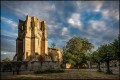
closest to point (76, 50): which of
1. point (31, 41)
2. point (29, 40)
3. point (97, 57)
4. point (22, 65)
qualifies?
point (31, 41)

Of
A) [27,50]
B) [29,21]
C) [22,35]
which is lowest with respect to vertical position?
[27,50]

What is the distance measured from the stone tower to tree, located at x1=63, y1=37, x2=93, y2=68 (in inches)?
519

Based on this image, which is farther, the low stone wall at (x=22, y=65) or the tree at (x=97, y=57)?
the low stone wall at (x=22, y=65)

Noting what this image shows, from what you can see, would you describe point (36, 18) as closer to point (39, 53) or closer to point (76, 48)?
point (39, 53)

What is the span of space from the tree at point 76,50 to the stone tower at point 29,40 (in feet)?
43.2

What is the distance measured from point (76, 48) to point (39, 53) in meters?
19.6

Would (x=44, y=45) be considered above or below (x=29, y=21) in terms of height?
below

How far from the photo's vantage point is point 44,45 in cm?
6381

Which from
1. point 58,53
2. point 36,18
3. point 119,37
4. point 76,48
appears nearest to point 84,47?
point 76,48

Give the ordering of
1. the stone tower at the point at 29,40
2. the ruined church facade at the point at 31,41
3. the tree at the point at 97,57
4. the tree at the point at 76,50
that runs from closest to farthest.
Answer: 1. the tree at the point at 97,57
2. the ruined church facade at the point at 31,41
3. the stone tower at the point at 29,40
4. the tree at the point at 76,50

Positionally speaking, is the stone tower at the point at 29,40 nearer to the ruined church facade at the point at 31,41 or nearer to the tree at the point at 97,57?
the ruined church facade at the point at 31,41

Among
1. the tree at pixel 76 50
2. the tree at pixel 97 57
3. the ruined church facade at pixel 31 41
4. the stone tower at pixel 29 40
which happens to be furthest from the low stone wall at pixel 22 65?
the tree at pixel 76 50

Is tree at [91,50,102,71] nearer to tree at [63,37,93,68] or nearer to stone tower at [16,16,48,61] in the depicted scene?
stone tower at [16,16,48,61]

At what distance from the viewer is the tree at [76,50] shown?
7138 cm
